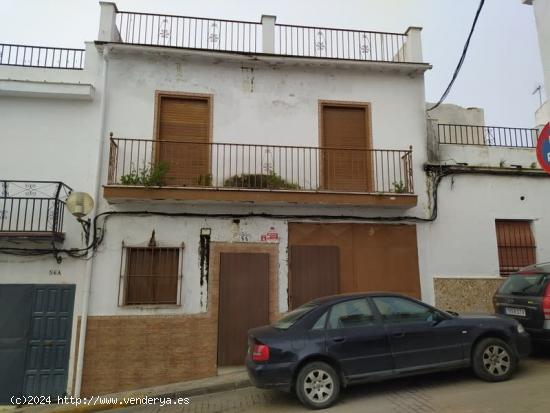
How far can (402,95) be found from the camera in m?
10.1

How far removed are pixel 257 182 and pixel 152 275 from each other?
2.83 metres

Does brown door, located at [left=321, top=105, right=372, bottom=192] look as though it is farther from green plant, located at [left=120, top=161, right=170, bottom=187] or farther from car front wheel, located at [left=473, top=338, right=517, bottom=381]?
car front wheel, located at [left=473, top=338, right=517, bottom=381]

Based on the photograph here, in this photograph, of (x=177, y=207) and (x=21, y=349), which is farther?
(x=177, y=207)

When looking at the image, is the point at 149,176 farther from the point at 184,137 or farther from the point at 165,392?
the point at 165,392

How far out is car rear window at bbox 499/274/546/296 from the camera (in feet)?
22.8

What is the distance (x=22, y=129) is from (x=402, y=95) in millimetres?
8227

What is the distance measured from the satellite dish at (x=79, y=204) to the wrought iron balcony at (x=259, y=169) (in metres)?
0.78

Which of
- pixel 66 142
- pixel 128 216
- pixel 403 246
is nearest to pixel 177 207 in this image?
pixel 128 216

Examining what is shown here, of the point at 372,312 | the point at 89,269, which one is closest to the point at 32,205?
the point at 89,269

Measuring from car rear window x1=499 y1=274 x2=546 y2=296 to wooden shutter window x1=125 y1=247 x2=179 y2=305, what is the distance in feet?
20.1

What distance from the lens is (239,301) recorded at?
28.7 feet

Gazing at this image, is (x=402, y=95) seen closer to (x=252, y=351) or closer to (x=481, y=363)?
(x=481, y=363)

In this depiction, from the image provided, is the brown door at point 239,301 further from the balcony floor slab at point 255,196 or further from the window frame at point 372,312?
the window frame at point 372,312

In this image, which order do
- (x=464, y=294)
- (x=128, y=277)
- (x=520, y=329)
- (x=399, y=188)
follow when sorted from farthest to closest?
(x=464, y=294)
(x=399, y=188)
(x=128, y=277)
(x=520, y=329)
